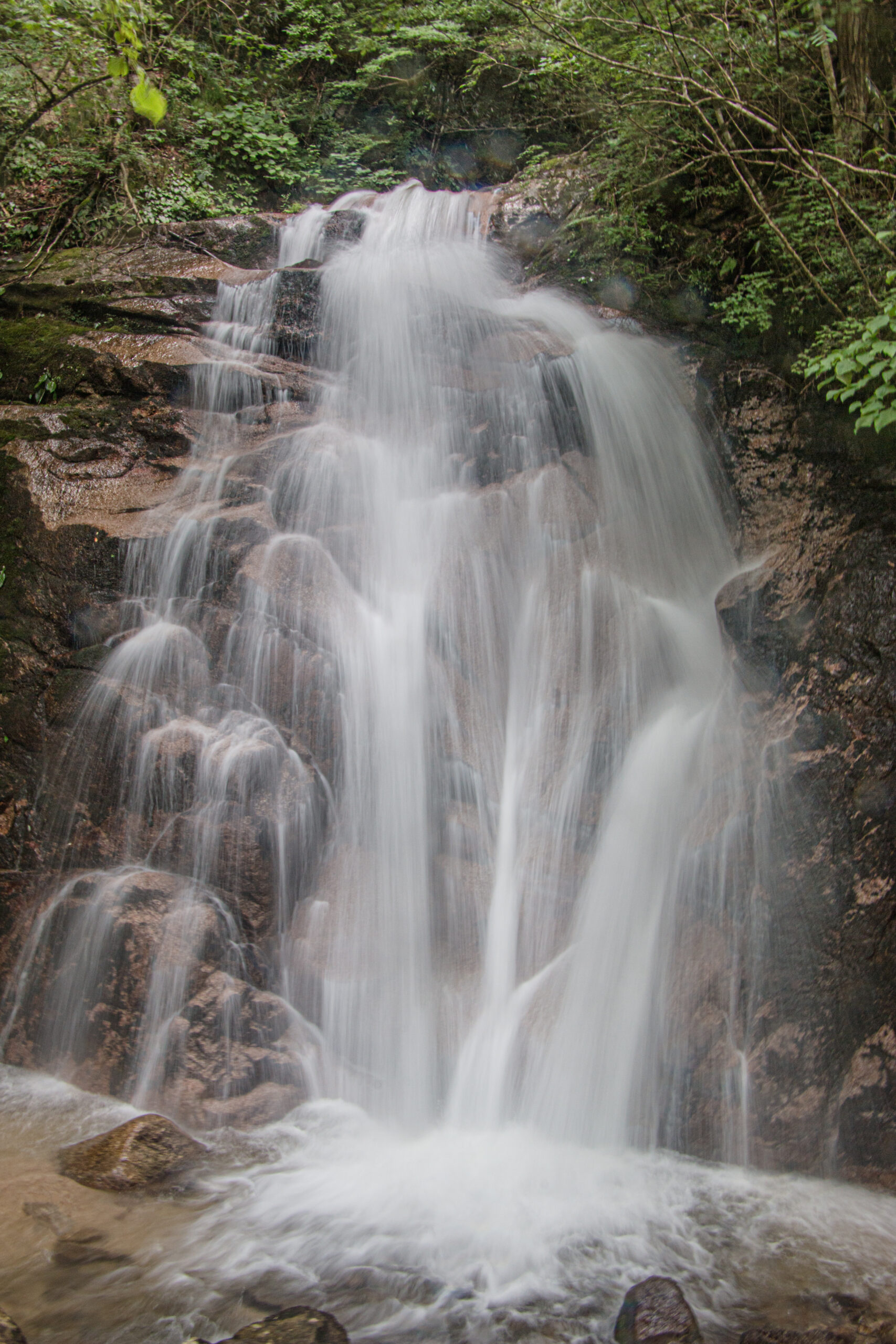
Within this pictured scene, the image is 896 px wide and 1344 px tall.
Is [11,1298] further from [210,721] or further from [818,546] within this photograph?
[818,546]

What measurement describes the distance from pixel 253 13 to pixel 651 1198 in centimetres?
1566

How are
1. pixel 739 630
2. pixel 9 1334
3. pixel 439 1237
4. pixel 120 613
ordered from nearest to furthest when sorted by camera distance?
pixel 9 1334, pixel 439 1237, pixel 739 630, pixel 120 613

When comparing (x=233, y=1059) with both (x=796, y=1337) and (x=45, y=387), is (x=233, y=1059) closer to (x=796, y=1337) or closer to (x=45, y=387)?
(x=796, y=1337)

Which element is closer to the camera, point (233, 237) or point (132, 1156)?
point (132, 1156)

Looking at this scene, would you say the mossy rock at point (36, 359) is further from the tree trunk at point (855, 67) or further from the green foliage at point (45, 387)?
the tree trunk at point (855, 67)

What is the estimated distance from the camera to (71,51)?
26.2ft

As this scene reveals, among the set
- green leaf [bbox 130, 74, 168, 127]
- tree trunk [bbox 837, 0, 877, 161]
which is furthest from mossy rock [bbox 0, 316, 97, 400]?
tree trunk [bbox 837, 0, 877, 161]

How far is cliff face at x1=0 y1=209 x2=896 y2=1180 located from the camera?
169 inches

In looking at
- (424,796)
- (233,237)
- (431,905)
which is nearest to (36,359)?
(233,237)

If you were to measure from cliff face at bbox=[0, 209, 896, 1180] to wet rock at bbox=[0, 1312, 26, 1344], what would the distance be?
1.58 meters

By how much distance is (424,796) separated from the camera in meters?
5.41

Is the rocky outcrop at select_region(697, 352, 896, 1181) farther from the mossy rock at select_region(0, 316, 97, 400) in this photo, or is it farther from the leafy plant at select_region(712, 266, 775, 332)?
the mossy rock at select_region(0, 316, 97, 400)

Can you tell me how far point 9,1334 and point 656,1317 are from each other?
2465mm

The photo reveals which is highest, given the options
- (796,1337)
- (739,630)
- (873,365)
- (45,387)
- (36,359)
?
(36,359)
